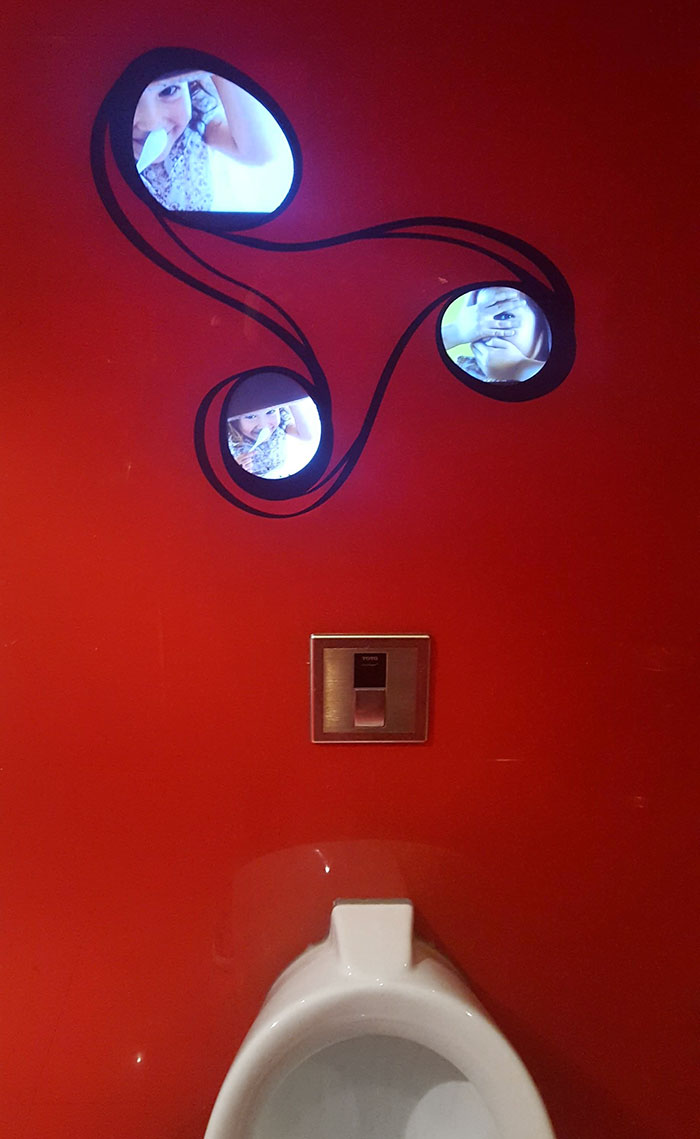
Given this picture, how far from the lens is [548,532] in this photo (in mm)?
987

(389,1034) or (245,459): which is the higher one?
(245,459)

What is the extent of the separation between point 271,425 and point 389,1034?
799 mm

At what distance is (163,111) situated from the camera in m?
0.88

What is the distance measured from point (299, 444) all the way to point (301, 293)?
197 mm

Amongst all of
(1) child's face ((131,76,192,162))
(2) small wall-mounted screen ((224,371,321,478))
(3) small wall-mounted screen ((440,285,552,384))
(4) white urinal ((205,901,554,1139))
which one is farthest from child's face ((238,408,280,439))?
(4) white urinal ((205,901,554,1139))

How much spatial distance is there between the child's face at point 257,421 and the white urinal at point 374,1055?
0.68 metres

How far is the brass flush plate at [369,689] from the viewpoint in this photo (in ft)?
3.27

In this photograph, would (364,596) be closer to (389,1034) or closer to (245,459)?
(245,459)

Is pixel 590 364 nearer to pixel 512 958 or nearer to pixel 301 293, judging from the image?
pixel 301 293

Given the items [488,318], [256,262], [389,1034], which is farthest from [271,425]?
[389,1034]

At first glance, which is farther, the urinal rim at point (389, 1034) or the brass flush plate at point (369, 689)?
the brass flush plate at point (369, 689)

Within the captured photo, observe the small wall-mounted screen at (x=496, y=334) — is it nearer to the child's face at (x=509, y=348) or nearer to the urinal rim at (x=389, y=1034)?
the child's face at (x=509, y=348)

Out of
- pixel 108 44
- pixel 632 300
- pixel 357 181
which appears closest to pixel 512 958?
pixel 632 300

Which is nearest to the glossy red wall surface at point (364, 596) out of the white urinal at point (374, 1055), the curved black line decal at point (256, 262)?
the curved black line decal at point (256, 262)
